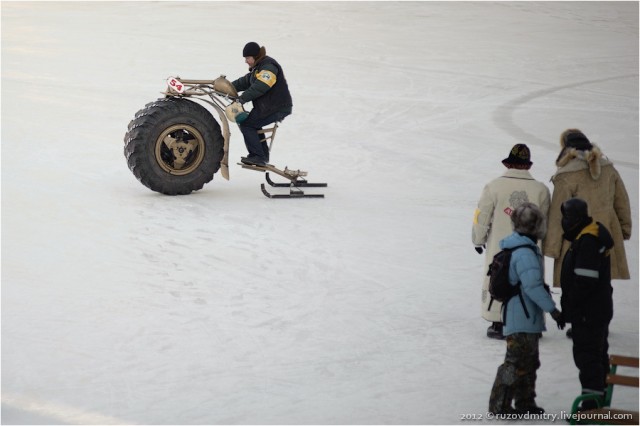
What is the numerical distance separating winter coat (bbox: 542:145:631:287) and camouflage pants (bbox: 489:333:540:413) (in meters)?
1.59

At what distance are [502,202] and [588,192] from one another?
64 cm

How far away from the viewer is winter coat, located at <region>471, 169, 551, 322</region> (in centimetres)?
Answer: 906

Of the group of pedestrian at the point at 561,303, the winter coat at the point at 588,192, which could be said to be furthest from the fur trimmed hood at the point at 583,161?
the group of pedestrian at the point at 561,303

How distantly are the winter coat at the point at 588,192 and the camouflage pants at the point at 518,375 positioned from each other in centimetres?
159

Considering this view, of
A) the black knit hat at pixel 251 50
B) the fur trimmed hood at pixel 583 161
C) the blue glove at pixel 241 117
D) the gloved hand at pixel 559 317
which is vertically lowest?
the gloved hand at pixel 559 317

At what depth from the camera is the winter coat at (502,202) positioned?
906 cm

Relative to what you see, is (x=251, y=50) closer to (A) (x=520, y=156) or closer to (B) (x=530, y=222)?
(A) (x=520, y=156)

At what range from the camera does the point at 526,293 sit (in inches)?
298

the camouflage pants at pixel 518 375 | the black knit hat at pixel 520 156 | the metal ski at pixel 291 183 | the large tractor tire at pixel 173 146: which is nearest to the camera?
the camouflage pants at pixel 518 375

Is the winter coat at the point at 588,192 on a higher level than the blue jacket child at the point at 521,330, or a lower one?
higher

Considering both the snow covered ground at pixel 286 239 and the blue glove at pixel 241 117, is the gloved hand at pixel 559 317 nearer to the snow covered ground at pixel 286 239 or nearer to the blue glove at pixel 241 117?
the snow covered ground at pixel 286 239

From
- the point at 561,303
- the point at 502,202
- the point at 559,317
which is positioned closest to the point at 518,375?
the point at 559,317

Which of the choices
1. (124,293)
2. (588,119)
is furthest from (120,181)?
(588,119)

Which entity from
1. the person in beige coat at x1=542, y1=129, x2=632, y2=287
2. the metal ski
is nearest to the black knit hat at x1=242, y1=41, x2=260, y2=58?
the metal ski
